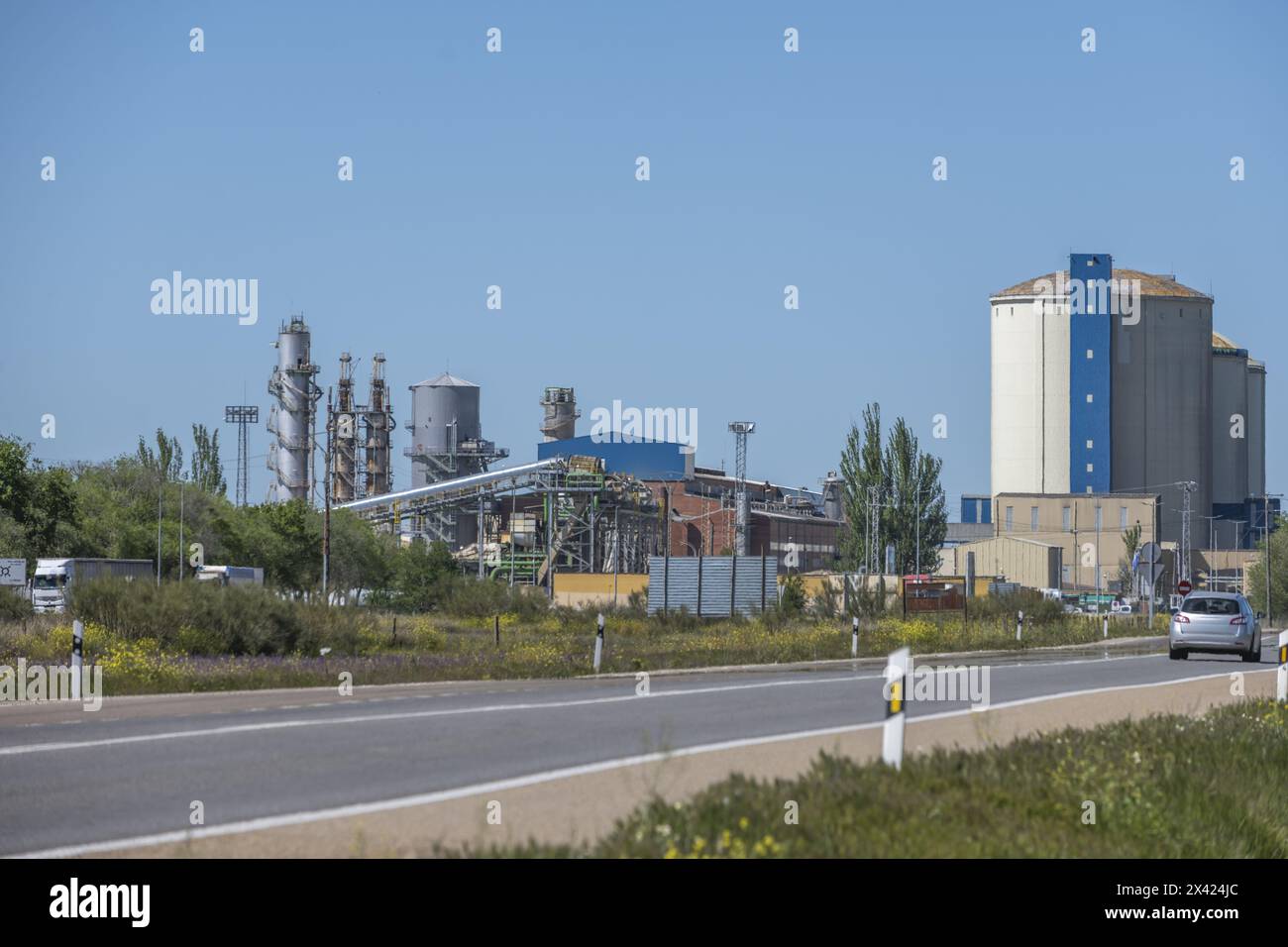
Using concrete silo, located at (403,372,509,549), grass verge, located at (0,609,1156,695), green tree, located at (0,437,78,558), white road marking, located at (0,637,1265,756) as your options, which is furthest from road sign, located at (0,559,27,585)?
concrete silo, located at (403,372,509,549)

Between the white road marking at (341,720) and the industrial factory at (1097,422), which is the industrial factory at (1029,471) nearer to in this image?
the industrial factory at (1097,422)

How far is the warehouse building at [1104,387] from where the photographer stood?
105938 millimetres

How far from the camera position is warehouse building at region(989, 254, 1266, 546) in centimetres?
10594

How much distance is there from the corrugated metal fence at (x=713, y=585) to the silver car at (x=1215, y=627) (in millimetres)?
21797

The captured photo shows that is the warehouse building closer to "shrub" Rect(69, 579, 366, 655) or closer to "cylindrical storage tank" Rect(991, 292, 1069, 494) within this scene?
"cylindrical storage tank" Rect(991, 292, 1069, 494)

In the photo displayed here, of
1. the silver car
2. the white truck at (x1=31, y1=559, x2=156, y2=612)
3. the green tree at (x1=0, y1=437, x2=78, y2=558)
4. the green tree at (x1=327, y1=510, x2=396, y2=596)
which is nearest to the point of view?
the silver car

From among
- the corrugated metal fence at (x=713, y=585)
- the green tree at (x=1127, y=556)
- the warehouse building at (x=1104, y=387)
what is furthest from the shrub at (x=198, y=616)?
the warehouse building at (x=1104, y=387)

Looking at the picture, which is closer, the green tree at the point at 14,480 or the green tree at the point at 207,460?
the green tree at the point at 14,480

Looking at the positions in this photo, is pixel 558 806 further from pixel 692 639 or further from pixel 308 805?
pixel 692 639

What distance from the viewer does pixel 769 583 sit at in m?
57.8

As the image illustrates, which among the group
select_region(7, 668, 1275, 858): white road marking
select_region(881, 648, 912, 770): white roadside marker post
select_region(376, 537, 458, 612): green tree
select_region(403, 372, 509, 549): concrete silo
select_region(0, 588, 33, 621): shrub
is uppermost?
select_region(403, 372, 509, 549): concrete silo

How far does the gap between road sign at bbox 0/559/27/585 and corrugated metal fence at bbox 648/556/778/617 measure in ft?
72.9

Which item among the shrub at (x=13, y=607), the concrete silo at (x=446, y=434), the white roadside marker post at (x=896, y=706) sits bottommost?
the shrub at (x=13, y=607)
